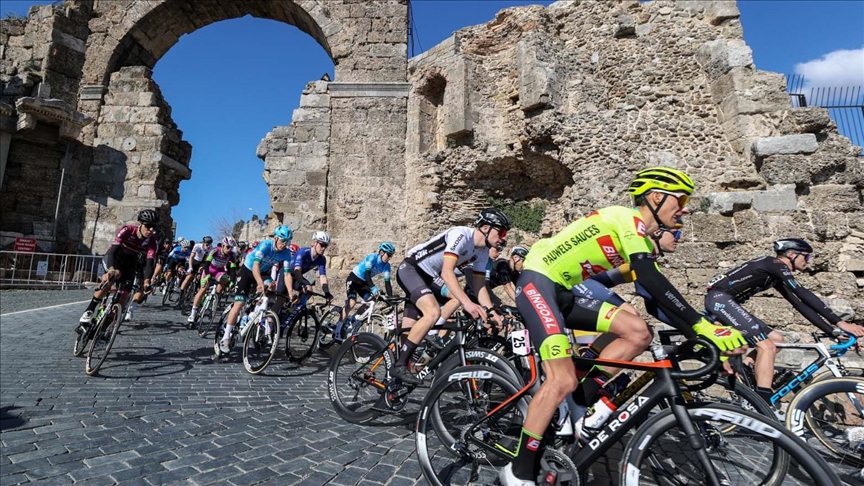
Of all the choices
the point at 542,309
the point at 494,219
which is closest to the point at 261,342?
the point at 494,219

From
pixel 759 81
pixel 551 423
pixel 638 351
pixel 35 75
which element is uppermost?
pixel 35 75

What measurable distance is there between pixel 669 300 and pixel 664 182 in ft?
2.62

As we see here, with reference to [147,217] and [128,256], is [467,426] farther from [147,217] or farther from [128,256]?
[128,256]

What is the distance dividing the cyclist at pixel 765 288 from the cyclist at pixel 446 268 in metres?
2.39

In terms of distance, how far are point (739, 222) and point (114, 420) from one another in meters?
8.00

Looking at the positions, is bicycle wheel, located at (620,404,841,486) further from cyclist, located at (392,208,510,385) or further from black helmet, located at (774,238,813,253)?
black helmet, located at (774,238,813,253)

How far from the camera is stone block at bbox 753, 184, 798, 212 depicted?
646cm

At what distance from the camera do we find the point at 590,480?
108 inches

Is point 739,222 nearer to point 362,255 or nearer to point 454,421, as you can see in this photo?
point 454,421

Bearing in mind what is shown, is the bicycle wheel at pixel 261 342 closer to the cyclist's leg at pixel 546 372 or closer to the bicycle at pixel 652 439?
the bicycle at pixel 652 439

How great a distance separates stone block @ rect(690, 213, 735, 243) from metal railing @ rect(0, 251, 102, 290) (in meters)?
13.9

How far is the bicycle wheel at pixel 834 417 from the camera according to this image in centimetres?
308

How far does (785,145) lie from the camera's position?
6.78 meters

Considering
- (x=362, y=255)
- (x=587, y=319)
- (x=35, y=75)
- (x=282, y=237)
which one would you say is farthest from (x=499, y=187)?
(x=35, y=75)
